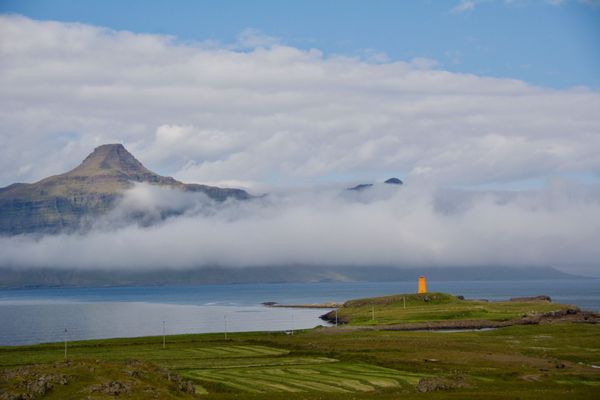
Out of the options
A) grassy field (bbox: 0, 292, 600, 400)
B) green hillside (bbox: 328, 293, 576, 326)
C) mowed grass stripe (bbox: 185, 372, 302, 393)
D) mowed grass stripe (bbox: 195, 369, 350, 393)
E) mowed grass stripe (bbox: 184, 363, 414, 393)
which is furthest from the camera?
green hillside (bbox: 328, 293, 576, 326)

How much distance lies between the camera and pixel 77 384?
47688mm

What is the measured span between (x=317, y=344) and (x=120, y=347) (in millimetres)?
28932

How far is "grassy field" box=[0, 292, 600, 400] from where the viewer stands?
5012 cm

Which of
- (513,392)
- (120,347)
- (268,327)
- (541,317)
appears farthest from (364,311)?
(513,392)

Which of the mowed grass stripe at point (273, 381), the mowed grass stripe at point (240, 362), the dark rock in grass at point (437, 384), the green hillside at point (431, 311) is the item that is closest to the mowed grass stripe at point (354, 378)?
the mowed grass stripe at point (273, 381)

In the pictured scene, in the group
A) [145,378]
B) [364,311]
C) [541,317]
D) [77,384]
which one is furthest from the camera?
[364,311]

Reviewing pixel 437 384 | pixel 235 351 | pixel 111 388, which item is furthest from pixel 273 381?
pixel 235 351

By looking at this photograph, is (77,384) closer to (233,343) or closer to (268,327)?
(233,343)

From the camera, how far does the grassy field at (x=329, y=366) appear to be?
50.1 m

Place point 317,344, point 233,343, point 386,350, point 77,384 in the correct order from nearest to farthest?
point 77,384, point 386,350, point 317,344, point 233,343

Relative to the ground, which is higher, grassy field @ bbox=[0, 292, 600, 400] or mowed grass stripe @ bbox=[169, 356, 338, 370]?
grassy field @ bbox=[0, 292, 600, 400]

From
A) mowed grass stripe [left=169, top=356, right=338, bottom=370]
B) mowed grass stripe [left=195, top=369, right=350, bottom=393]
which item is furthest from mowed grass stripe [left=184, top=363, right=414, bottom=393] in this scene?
mowed grass stripe [left=169, top=356, right=338, bottom=370]

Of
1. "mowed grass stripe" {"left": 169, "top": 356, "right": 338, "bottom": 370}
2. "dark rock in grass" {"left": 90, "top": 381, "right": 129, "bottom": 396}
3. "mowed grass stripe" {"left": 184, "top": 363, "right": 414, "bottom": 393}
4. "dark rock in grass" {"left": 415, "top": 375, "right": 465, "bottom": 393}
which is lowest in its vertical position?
"mowed grass stripe" {"left": 169, "top": 356, "right": 338, "bottom": 370}

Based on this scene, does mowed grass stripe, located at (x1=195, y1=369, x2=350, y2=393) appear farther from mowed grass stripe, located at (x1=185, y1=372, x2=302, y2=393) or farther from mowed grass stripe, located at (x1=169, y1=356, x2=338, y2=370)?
mowed grass stripe, located at (x1=169, y1=356, x2=338, y2=370)
